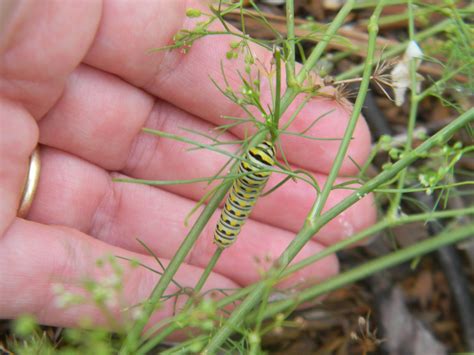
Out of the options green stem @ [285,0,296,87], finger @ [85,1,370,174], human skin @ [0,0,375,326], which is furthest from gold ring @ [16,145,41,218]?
green stem @ [285,0,296,87]

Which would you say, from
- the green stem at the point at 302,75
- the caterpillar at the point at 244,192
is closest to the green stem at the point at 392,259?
the caterpillar at the point at 244,192

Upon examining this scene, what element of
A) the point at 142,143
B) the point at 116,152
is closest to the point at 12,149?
the point at 116,152

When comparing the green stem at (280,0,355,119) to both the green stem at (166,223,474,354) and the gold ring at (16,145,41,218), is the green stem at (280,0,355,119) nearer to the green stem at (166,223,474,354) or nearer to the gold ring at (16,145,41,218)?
the green stem at (166,223,474,354)

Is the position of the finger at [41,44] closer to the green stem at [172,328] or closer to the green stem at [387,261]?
the green stem at [172,328]

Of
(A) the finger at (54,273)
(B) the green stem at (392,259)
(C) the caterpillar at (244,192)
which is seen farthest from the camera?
(A) the finger at (54,273)

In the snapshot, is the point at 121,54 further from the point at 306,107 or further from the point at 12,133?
the point at 306,107

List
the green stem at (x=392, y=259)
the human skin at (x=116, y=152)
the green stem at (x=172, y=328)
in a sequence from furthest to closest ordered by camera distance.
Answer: the human skin at (x=116, y=152) → the green stem at (x=172, y=328) → the green stem at (x=392, y=259)
